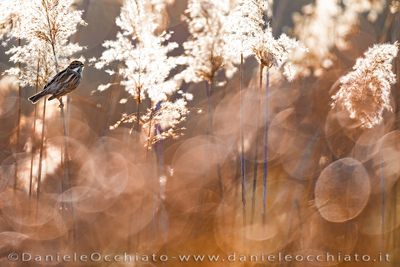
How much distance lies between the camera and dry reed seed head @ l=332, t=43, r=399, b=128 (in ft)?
18.5

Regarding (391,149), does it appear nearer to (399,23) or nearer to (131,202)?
(399,23)

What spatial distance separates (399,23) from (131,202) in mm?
4003

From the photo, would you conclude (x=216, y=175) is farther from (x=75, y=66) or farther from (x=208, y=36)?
(x=75, y=66)

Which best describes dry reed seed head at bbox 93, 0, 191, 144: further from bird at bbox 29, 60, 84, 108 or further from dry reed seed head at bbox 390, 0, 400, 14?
dry reed seed head at bbox 390, 0, 400, 14

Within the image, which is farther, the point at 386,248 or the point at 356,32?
the point at 356,32

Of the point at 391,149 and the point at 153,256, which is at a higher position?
the point at 391,149

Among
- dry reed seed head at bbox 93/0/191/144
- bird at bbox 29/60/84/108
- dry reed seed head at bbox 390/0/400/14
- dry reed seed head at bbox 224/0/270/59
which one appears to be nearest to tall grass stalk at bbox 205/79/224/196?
dry reed seed head at bbox 93/0/191/144

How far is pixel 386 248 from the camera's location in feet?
18.2


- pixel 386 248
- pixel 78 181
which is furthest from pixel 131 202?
pixel 386 248

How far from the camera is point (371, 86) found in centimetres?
571

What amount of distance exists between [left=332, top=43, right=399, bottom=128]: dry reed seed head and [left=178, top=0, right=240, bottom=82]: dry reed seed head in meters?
1.35

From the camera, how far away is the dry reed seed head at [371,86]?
18.5 feet

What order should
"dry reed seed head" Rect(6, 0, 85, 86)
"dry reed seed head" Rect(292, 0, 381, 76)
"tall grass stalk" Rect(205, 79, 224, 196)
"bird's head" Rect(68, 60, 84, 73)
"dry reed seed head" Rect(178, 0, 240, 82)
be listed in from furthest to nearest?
"dry reed seed head" Rect(292, 0, 381, 76) < "dry reed seed head" Rect(178, 0, 240, 82) < "tall grass stalk" Rect(205, 79, 224, 196) < "dry reed seed head" Rect(6, 0, 85, 86) < "bird's head" Rect(68, 60, 84, 73)

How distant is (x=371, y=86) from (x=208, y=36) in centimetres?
193
